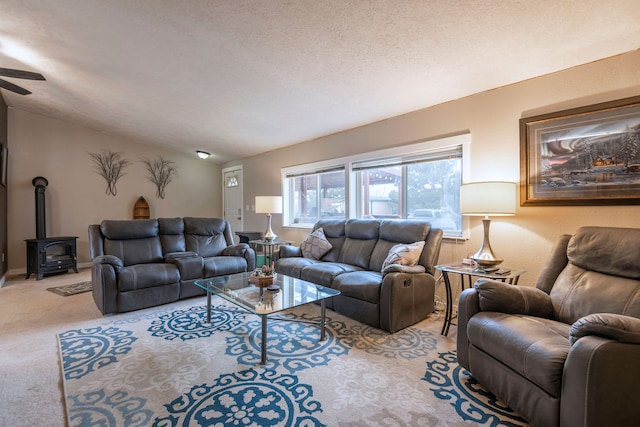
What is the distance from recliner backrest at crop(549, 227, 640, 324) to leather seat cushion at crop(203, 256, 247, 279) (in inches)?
132

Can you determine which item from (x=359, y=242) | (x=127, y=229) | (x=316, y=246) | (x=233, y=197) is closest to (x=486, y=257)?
(x=359, y=242)

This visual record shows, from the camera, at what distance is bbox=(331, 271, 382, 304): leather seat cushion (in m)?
Result: 2.76

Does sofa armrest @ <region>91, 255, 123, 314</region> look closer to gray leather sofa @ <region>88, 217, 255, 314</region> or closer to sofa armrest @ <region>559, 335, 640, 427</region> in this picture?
gray leather sofa @ <region>88, 217, 255, 314</region>

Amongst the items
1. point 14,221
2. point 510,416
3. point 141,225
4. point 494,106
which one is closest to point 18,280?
point 14,221

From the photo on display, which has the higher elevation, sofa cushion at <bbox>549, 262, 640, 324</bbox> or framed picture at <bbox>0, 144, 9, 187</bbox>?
framed picture at <bbox>0, 144, 9, 187</bbox>

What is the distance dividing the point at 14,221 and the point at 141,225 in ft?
9.88

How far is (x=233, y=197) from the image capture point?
709 cm

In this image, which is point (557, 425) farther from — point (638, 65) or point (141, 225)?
point (141, 225)

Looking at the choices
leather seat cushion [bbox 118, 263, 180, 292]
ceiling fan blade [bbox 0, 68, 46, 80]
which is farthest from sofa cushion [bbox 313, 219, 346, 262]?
ceiling fan blade [bbox 0, 68, 46, 80]

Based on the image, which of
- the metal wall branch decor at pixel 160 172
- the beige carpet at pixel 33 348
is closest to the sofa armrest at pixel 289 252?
the beige carpet at pixel 33 348

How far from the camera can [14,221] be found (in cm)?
507

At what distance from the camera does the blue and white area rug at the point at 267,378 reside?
162 cm

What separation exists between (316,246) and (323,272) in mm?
767

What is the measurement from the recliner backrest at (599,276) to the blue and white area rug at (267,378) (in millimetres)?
802
